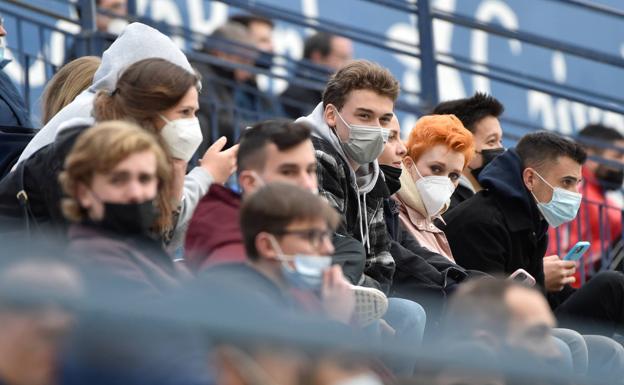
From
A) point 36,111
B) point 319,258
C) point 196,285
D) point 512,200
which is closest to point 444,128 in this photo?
point 512,200

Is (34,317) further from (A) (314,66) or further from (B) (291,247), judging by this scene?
(A) (314,66)

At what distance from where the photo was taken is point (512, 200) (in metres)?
6.90

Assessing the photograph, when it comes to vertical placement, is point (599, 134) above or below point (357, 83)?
below

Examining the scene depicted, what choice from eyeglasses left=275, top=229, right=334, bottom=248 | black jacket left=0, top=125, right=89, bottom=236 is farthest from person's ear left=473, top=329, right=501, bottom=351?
black jacket left=0, top=125, right=89, bottom=236

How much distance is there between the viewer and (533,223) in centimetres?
687

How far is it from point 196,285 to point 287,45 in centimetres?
685

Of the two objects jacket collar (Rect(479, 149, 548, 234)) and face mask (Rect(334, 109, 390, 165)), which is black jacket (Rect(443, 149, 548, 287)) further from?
face mask (Rect(334, 109, 390, 165))

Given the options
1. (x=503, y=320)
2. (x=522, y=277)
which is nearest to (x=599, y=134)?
(x=522, y=277)

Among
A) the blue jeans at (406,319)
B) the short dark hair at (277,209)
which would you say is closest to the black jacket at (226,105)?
the blue jeans at (406,319)

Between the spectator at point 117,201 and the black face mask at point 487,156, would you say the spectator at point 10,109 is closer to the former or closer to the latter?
the spectator at point 117,201

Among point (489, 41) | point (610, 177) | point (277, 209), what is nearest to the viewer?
point (277, 209)

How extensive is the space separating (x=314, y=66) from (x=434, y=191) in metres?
3.10

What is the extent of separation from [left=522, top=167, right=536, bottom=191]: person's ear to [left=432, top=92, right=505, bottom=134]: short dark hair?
0.64 meters

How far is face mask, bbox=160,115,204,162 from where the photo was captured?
16.4ft
